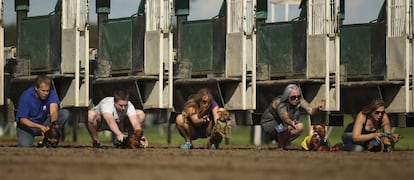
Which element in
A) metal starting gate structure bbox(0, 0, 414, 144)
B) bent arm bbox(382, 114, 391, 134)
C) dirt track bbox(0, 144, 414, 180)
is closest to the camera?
dirt track bbox(0, 144, 414, 180)

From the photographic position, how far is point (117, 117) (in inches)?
664

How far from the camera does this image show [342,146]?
16.6 metres

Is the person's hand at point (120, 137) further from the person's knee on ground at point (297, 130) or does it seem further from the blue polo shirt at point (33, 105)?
the person's knee on ground at point (297, 130)

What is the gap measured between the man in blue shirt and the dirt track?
286 cm

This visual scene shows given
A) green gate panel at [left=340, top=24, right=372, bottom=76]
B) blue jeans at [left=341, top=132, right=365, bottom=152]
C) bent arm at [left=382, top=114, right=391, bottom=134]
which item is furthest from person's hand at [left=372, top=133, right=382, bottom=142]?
green gate panel at [left=340, top=24, right=372, bottom=76]

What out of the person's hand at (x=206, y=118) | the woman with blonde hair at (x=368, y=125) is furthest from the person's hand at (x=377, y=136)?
the person's hand at (x=206, y=118)

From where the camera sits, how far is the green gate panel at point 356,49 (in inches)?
781

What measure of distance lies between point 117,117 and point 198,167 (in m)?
6.16

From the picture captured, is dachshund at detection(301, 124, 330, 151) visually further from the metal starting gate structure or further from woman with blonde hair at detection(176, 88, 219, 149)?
the metal starting gate structure

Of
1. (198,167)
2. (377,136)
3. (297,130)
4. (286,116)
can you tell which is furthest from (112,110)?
(198,167)

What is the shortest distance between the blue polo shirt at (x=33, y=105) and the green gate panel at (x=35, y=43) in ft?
12.9

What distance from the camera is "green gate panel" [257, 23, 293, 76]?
1997cm

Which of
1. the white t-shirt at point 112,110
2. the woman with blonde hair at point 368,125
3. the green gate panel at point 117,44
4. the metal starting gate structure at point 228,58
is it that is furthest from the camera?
the green gate panel at point 117,44

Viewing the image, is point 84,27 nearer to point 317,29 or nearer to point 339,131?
point 317,29
